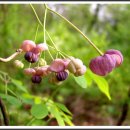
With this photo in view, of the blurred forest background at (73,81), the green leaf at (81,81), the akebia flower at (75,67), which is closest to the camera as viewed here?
the akebia flower at (75,67)

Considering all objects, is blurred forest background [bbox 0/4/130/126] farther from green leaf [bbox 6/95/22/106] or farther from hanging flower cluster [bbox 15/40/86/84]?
hanging flower cluster [bbox 15/40/86/84]

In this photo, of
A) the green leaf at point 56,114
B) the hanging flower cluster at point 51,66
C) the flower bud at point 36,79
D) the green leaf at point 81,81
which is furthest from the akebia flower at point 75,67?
the green leaf at point 56,114

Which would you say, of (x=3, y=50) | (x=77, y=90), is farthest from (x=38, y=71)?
(x=77, y=90)

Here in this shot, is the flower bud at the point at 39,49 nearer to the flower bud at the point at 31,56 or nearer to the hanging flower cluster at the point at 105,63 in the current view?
the flower bud at the point at 31,56

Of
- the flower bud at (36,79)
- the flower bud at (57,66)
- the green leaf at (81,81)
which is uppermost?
the flower bud at (57,66)

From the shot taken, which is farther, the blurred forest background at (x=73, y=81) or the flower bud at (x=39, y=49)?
the blurred forest background at (x=73, y=81)

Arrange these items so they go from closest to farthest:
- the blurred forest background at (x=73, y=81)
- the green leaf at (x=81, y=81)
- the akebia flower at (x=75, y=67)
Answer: the akebia flower at (x=75, y=67), the green leaf at (x=81, y=81), the blurred forest background at (x=73, y=81)

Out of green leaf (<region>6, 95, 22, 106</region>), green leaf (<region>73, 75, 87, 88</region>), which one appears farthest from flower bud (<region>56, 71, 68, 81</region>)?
green leaf (<region>6, 95, 22, 106</region>)

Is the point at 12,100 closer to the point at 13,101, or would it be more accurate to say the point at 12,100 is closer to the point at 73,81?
the point at 13,101
